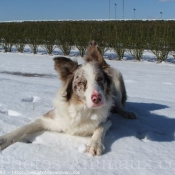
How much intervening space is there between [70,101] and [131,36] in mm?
Result: 12757

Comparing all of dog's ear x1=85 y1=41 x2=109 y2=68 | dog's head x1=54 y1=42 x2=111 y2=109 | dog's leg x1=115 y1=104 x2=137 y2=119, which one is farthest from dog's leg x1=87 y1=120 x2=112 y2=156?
dog's leg x1=115 y1=104 x2=137 y2=119

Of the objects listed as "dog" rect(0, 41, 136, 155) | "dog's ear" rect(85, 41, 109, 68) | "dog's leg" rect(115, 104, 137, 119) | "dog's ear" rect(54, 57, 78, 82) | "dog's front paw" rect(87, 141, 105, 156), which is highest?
"dog's ear" rect(85, 41, 109, 68)

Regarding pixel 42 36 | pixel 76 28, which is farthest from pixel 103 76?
pixel 42 36

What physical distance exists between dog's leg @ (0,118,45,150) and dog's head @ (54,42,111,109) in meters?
0.53

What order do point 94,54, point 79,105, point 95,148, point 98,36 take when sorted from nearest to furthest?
point 95,148
point 79,105
point 94,54
point 98,36

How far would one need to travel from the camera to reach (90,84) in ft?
11.5

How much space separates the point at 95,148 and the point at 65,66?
1247mm

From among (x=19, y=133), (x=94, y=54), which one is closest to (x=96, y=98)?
(x=94, y=54)

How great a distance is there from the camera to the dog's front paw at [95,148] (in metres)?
3.21

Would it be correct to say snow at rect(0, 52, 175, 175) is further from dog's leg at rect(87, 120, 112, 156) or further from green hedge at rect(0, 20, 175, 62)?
green hedge at rect(0, 20, 175, 62)

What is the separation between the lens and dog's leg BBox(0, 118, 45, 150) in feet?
11.5

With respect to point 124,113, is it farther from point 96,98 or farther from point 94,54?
point 96,98

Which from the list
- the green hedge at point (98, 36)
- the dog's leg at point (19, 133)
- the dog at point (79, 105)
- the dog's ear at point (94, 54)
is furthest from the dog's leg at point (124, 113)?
the green hedge at point (98, 36)

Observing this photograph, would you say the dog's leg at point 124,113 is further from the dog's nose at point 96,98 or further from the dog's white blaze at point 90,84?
the dog's nose at point 96,98
